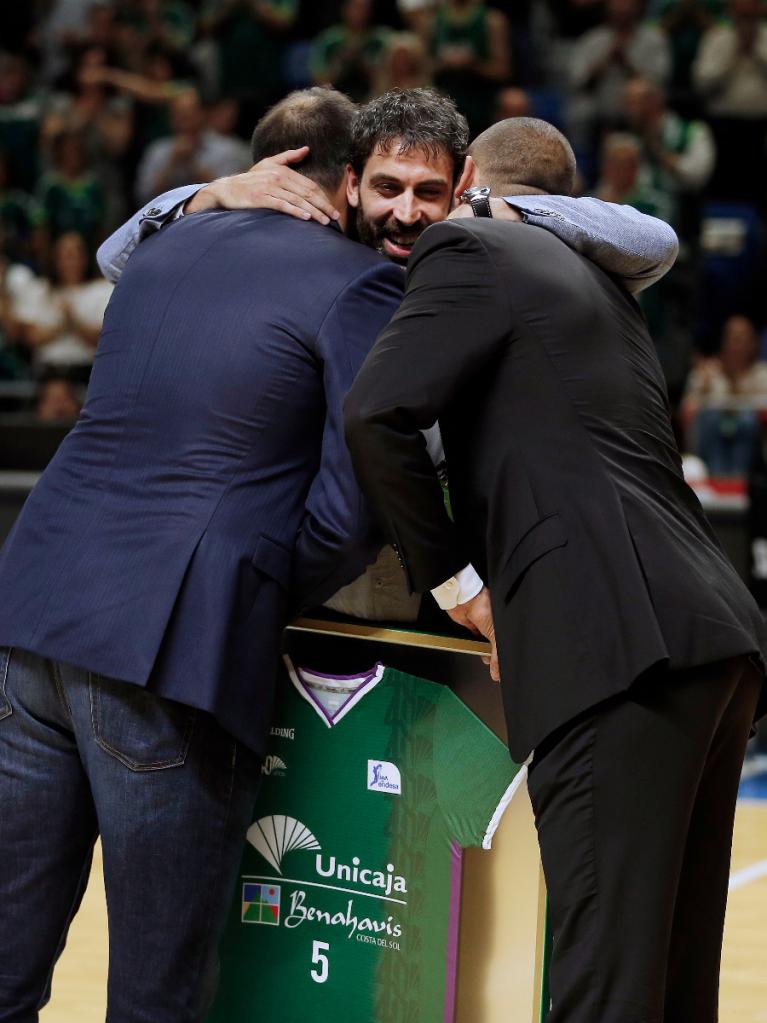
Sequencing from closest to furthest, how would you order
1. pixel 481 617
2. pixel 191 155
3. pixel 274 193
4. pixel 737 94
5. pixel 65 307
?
pixel 481 617 → pixel 274 193 → pixel 65 307 → pixel 191 155 → pixel 737 94

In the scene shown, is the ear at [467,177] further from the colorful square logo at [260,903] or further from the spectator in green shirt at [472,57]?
the spectator in green shirt at [472,57]

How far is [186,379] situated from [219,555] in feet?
0.85

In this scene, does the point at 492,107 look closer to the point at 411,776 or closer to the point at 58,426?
the point at 58,426

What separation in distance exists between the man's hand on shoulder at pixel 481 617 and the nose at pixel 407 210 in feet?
Answer: 2.13

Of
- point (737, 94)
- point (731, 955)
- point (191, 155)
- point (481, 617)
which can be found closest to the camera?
point (481, 617)

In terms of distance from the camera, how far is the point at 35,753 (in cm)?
211

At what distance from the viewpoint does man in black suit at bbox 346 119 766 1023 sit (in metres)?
A: 1.89

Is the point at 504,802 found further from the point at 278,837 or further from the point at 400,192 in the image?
the point at 400,192

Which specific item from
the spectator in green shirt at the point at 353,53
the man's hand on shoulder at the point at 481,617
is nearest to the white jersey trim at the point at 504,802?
the man's hand on shoulder at the point at 481,617

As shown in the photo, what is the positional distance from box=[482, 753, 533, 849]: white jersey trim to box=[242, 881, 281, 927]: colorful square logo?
378 mm

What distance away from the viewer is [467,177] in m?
2.40

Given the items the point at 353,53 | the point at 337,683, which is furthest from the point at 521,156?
the point at 353,53

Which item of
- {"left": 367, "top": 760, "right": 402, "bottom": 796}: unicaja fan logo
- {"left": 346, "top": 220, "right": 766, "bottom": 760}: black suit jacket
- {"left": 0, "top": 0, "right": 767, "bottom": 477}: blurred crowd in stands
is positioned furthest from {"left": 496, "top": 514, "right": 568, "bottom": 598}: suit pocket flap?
{"left": 0, "top": 0, "right": 767, "bottom": 477}: blurred crowd in stands

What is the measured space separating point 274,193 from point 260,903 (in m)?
1.12
